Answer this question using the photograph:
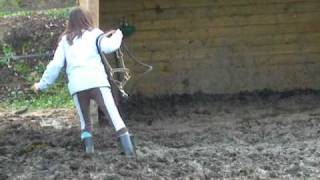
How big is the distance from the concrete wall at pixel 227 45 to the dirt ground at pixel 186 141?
0.35 meters

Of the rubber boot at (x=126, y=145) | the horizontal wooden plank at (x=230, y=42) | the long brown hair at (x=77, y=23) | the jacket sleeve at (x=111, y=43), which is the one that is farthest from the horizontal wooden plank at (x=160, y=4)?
the rubber boot at (x=126, y=145)

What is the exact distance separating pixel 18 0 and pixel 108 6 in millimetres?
6911

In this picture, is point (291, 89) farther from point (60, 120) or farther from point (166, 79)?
point (60, 120)

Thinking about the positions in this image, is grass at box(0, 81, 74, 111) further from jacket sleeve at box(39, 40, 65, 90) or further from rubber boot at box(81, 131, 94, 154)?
jacket sleeve at box(39, 40, 65, 90)

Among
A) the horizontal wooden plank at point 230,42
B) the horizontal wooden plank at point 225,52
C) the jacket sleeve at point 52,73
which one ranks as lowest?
the jacket sleeve at point 52,73

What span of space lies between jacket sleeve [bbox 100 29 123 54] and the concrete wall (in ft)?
13.8

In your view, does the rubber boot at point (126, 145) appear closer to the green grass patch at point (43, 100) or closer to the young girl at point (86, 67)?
the young girl at point (86, 67)

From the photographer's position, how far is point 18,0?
16766mm

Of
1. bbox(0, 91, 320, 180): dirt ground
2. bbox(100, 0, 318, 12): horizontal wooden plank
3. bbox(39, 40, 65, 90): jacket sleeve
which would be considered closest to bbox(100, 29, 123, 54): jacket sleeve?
bbox(39, 40, 65, 90): jacket sleeve

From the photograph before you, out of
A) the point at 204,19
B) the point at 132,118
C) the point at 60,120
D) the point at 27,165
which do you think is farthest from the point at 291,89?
the point at 27,165

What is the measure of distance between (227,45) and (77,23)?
4.74 metres

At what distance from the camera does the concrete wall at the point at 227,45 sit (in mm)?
10758

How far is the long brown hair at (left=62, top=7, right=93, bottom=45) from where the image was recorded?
6.52 meters

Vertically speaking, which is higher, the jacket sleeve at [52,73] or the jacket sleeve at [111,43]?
the jacket sleeve at [111,43]
